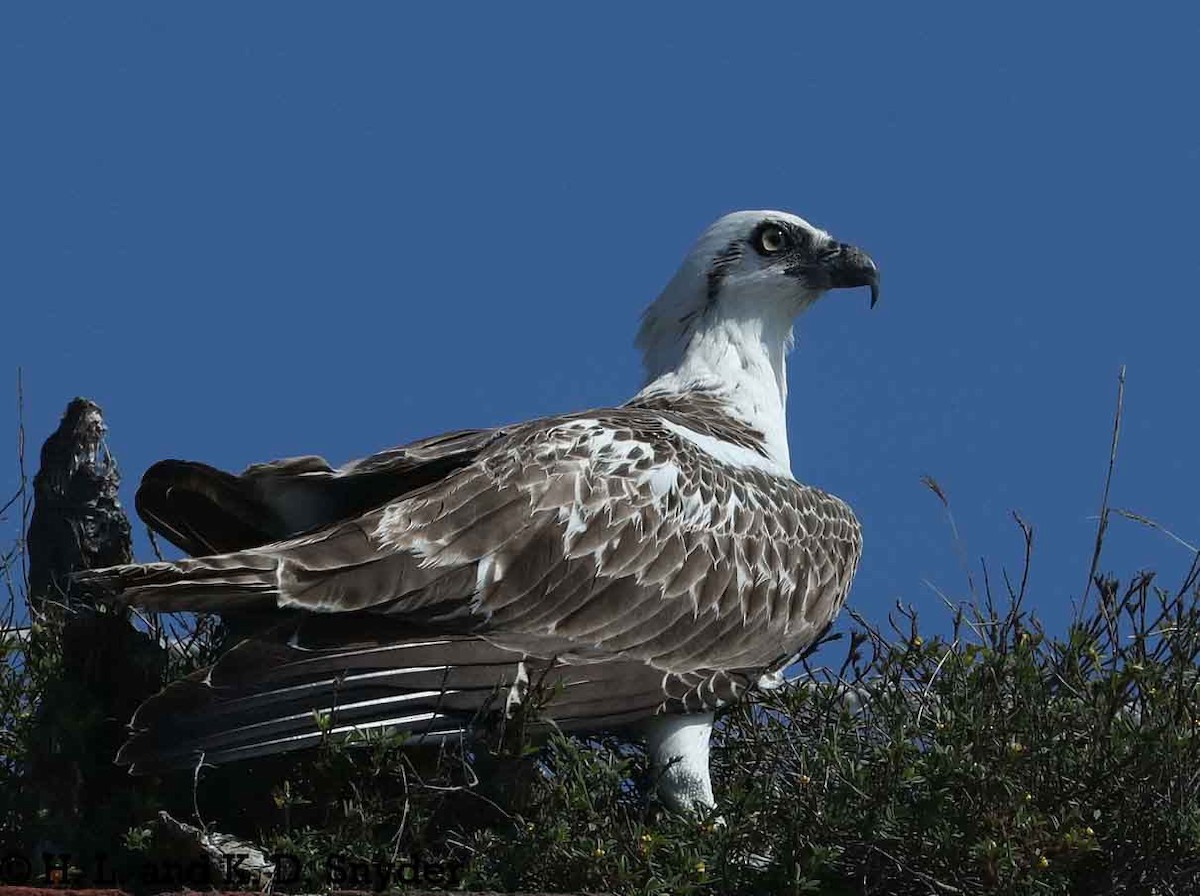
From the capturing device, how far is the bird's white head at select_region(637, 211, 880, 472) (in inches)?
369

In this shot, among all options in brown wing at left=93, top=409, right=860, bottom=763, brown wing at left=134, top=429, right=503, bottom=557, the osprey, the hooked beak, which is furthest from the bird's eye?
brown wing at left=134, top=429, right=503, bottom=557

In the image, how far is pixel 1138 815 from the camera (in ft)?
22.0

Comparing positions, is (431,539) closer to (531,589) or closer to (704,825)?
(531,589)

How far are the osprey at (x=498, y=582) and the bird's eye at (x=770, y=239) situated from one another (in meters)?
1.29

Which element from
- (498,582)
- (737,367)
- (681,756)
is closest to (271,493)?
(498,582)

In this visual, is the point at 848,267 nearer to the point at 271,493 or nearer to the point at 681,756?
the point at 681,756

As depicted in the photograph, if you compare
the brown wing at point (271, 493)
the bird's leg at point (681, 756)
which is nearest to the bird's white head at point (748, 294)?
the brown wing at point (271, 493)

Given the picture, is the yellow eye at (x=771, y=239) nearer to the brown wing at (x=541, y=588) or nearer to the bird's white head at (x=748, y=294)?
the bird's white head at (x=748, y=294)

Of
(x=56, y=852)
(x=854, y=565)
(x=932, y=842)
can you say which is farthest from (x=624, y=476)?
(x=56, y=852)

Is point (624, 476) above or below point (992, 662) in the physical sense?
above

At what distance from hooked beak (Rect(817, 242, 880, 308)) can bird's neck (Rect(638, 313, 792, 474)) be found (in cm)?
31

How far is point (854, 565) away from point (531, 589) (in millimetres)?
1839

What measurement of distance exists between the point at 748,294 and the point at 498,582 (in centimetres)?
282

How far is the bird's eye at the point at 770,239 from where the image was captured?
954 cm
